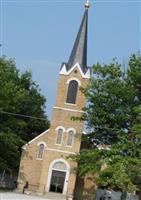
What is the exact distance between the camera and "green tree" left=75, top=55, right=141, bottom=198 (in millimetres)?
48500

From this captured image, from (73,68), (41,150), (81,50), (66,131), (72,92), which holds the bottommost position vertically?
(41,150)

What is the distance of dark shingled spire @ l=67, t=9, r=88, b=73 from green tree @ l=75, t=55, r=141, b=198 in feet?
26.3

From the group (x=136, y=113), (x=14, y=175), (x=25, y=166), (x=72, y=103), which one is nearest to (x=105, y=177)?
(x=136, y=113)

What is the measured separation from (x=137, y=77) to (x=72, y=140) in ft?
41.9

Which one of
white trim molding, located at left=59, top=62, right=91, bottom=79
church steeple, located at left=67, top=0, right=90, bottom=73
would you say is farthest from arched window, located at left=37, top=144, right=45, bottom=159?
church steeple, located at left=67, top=0, right=90, bottom=73

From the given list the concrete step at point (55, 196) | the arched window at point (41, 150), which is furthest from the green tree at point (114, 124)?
the arched window at point (41, 150)

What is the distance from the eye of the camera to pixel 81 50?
204 ft

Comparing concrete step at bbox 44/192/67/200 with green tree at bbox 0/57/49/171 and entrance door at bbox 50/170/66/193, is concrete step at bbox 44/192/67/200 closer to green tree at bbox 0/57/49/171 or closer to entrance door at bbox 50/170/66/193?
entrance door at bbox 50/170/66/193

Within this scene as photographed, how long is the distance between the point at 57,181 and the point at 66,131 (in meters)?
5.36

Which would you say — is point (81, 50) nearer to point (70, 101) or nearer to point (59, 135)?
point (70, 101)

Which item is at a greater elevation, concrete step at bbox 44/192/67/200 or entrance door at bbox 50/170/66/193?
entrance door at bbox 50/170/66/193

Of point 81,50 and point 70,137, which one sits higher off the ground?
point 81,50

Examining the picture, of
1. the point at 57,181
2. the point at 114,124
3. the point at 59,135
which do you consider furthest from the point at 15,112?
the point at 114,124

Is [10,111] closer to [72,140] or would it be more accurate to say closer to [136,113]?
[72,140]
